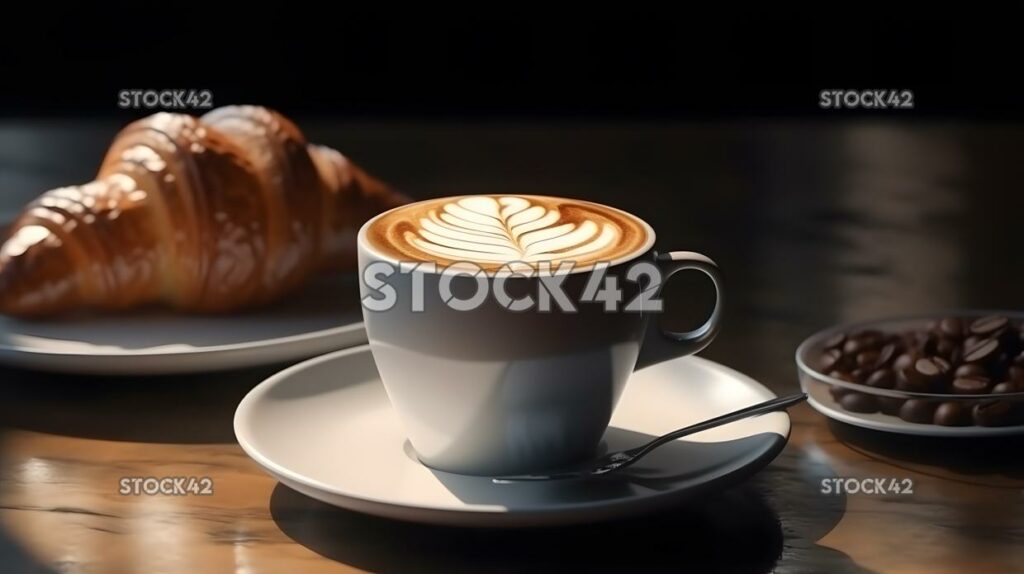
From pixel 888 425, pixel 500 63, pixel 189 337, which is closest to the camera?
pixel 888 425

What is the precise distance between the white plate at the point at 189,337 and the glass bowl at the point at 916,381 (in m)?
0.26

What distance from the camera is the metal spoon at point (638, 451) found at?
2.00ft

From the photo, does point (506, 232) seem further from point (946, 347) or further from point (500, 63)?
point (500, 63)

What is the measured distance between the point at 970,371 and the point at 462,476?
275 mm

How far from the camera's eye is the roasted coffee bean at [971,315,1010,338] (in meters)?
0.75

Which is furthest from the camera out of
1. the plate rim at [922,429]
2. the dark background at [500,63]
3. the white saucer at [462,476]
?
the dark background at [500,63]

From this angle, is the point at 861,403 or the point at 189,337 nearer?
the point at 861,403

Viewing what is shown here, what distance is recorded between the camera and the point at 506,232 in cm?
67

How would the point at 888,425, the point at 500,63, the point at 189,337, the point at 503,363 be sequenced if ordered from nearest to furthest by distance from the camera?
the point at 503,363 → the point at 888,425 → the point at 189,337 → the point at 500,63

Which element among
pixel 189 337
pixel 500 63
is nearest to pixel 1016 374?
pixel 189 337

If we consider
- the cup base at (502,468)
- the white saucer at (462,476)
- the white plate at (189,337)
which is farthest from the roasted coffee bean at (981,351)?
the white plate at (189,337)

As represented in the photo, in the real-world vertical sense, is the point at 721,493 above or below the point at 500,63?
below

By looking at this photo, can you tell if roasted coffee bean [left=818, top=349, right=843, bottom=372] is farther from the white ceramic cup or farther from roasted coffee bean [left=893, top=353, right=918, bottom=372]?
the white ceramic cup

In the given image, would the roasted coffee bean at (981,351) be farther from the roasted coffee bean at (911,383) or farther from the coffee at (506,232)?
the coffee at (506,232)
